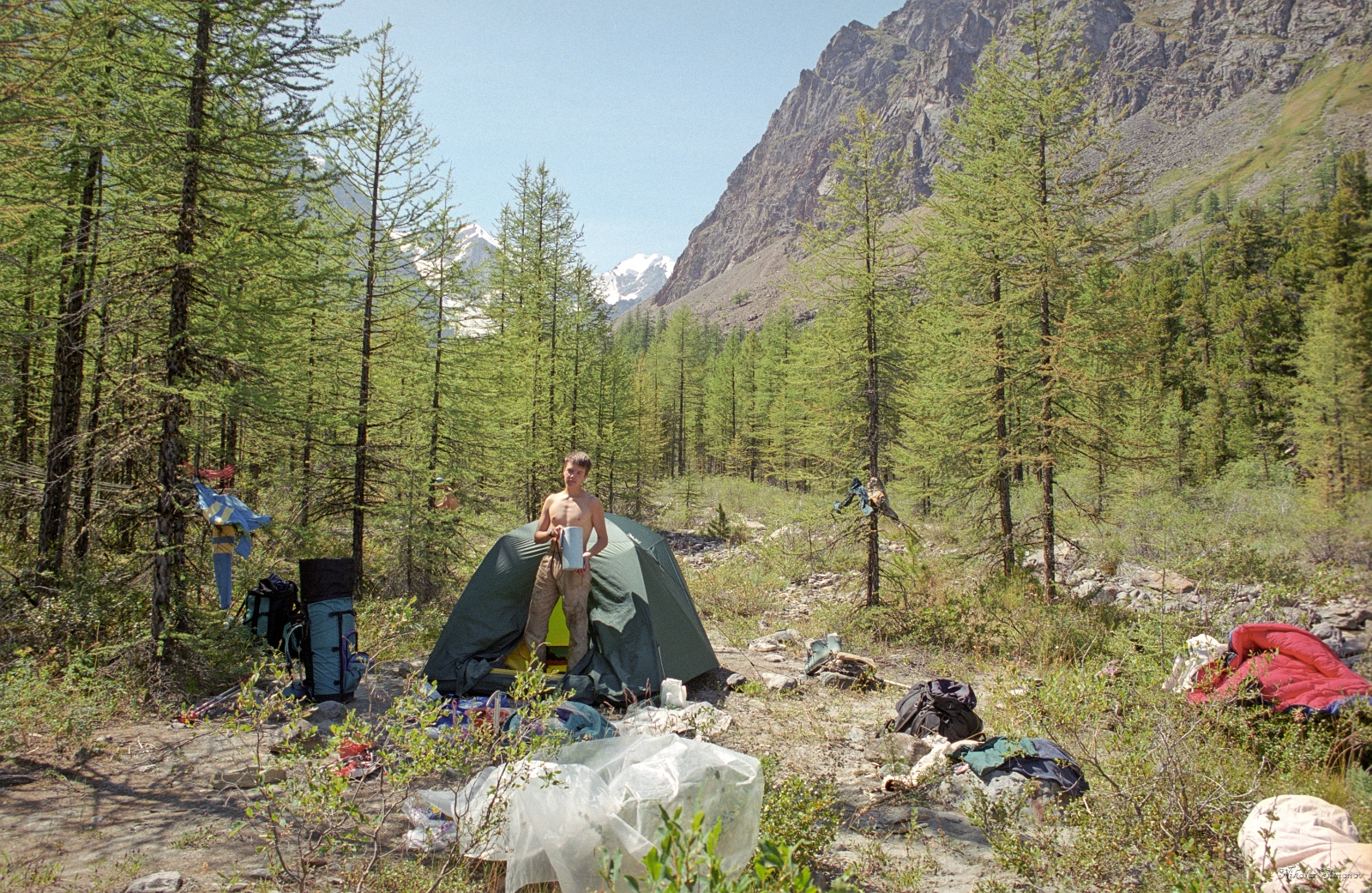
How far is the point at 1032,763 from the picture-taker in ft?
14.0

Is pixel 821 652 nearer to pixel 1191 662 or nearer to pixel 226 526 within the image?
pixel 1191 662

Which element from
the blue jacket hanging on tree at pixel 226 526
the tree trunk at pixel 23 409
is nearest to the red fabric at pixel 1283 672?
the blue jacket hanging on tree at pixel 226 526

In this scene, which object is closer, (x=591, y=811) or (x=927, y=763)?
(x=591, y=811)

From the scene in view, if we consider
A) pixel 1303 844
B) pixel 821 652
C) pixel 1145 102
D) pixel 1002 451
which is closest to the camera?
pixel 1303 844

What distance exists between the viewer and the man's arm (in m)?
6.04

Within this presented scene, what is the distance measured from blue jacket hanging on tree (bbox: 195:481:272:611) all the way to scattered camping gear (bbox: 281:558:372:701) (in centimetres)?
72

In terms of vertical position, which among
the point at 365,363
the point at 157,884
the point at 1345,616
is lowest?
the point at 1345,616

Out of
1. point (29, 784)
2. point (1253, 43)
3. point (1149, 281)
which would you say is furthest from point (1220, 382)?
point (1253, 43)

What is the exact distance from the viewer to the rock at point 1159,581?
10820 millimetres

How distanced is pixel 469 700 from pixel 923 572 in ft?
24.0

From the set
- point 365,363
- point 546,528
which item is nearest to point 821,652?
point 546,528

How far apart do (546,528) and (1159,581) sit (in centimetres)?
1204

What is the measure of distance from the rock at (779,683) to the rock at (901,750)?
1492 millimetres

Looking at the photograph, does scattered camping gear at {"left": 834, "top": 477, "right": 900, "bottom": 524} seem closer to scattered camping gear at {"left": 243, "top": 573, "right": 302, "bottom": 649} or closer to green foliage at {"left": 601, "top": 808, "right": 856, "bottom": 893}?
scattered camping gear at {"left": 243, "top": 573, "right": 302, "bottom": 649}
